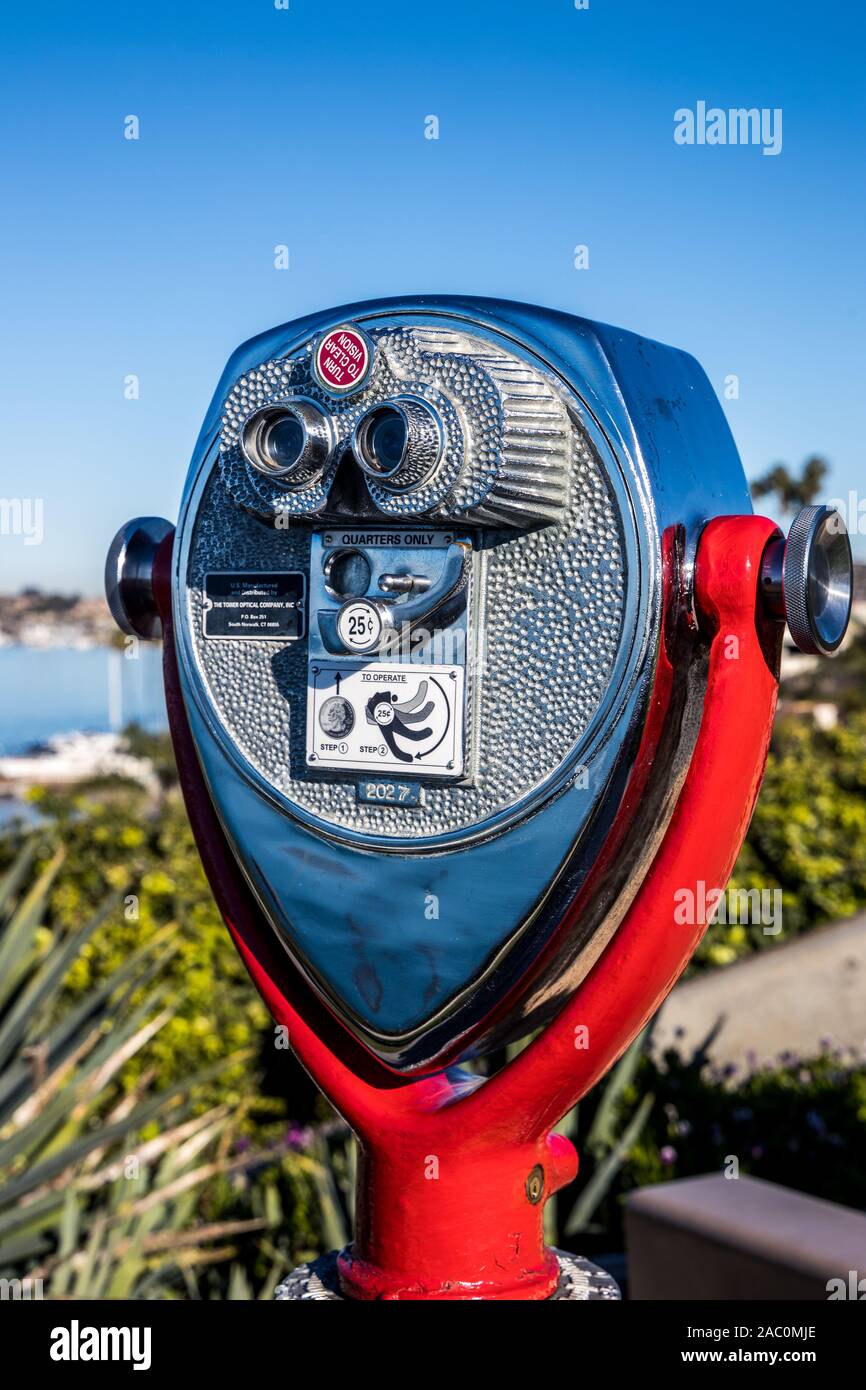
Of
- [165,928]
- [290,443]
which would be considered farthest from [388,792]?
[165,928]

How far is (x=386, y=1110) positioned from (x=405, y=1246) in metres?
0.13

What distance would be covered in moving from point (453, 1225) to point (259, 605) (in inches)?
24.9

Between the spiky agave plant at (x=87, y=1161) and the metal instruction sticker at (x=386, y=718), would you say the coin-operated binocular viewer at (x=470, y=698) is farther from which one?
the spiky agave plant at (x=87, y=1161)

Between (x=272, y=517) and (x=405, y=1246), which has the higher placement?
(x=272, y=517)

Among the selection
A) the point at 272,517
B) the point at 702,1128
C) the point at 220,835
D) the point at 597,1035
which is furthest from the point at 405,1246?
the point at 702,1128

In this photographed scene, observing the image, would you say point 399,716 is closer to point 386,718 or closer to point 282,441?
point 386,718

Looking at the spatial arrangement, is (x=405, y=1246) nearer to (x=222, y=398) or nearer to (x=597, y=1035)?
(x=597, y=1035)

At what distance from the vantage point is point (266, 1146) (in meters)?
3.73

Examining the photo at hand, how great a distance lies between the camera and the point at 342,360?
1400mm

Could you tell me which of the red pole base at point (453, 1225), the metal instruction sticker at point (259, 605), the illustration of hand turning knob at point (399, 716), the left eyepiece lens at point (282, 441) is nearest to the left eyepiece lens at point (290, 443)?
the left eyepiece lens at point (282, 441)

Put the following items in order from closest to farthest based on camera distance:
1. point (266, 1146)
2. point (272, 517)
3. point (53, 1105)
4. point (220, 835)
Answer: point (272, 517) → point (220, 835) → point (53, 1105) → point (266, 1146)

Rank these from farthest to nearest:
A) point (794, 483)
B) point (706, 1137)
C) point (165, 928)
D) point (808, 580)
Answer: point (794, 483)
point (165, 928)
point (706, 1137)
point (808, 580)

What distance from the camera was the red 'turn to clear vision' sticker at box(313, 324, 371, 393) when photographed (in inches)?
54.6

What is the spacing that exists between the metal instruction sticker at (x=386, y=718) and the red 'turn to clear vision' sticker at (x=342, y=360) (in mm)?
260
